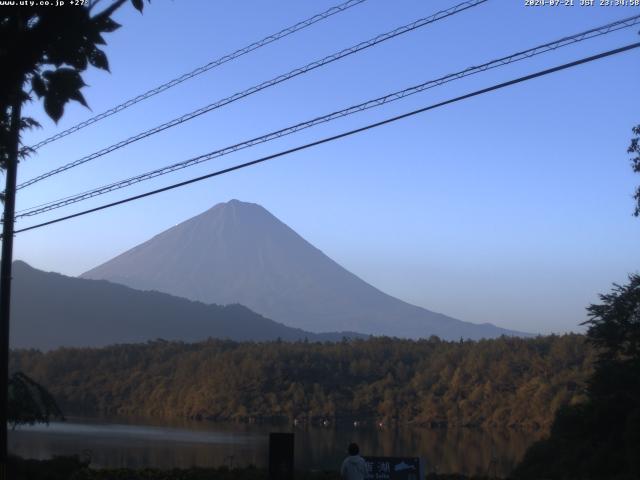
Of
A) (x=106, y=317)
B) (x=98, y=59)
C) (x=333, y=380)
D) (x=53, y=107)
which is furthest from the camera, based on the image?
(x=106, y=317)

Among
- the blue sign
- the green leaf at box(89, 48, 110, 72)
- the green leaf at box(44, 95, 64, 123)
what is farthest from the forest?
the green leaf at box(44, 95, 64, 123)

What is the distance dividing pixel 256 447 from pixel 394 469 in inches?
1064

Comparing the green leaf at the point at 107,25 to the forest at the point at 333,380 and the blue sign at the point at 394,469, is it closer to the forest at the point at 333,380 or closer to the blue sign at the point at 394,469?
the blue sign at the point at 394,469

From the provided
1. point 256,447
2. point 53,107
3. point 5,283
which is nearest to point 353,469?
point 5,283

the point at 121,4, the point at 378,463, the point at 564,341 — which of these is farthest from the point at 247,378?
the point at 121,4

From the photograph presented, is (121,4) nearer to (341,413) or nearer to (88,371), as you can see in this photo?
(341,413)

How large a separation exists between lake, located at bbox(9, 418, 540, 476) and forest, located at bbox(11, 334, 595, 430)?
602 cm

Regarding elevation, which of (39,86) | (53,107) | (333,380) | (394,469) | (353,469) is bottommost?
(394,469)

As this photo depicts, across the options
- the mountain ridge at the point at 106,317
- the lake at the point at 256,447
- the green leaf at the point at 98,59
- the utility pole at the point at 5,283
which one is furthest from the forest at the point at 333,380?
the mountain ridge at the point at 106,317

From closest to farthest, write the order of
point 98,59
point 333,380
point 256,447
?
point 98,59 < point 256,447 < point 333,380

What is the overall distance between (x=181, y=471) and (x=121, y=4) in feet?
43.2

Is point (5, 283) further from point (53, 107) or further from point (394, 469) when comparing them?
point (53, 107)

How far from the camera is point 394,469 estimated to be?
1284 centimetres

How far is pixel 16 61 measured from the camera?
4.35 metres
